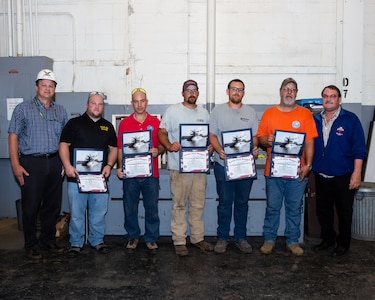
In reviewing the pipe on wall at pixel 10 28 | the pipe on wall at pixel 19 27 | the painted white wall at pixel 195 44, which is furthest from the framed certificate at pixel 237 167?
the pipe on wall at pixel 10 28

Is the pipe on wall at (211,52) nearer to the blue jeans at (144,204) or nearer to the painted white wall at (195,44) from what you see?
the painted white wall at (195,44)

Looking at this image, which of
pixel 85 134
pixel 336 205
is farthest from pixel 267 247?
pixel 85 134

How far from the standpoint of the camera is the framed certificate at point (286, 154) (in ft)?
12.4

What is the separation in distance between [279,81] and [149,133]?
2671 mm

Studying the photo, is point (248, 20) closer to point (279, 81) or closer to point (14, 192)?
point (279, 81)

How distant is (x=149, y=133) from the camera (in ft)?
12.7

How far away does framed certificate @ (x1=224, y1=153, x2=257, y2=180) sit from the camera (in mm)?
3822

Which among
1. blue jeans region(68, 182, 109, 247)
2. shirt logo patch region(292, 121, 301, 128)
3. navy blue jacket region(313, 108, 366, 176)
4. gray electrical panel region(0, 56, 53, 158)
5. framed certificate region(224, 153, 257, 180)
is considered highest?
gray electrical panel region(0, 56, 53, 158)

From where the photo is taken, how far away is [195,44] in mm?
5695

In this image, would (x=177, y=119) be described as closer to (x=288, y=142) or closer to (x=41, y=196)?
(x=288, y=142)

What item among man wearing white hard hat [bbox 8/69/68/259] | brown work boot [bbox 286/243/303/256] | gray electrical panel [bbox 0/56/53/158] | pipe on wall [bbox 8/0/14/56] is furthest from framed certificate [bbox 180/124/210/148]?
pipe on wall [bbox 8/0/14/56]

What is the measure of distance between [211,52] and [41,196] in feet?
10.0

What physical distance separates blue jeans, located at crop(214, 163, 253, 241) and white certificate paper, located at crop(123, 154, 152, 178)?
69 centimetres

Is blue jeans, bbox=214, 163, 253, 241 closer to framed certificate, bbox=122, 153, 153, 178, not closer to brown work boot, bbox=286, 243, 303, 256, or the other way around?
brown work boot, bbox=286, 243, 303, 256
